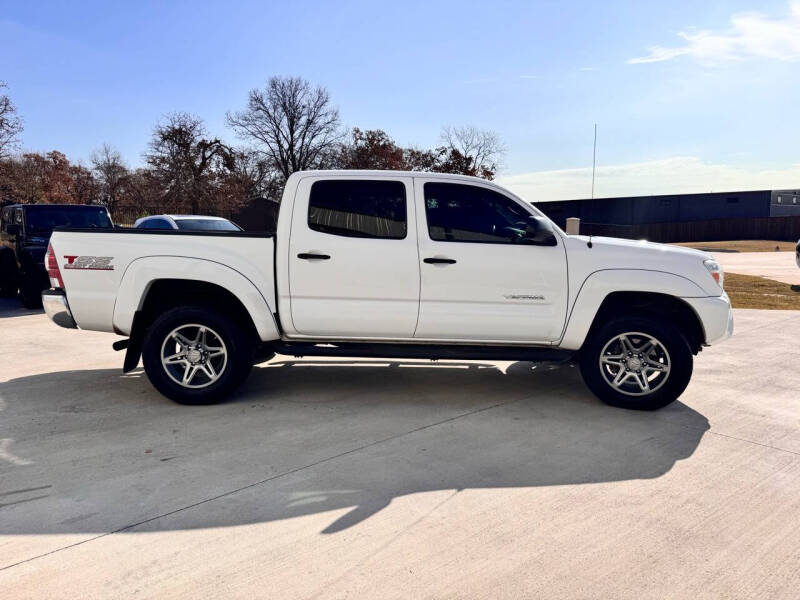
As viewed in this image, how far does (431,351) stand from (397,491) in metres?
1.75

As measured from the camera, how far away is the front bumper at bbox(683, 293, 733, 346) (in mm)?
5184

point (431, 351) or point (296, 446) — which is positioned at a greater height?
point (431, 351)

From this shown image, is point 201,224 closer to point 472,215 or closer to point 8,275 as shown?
point 8,275

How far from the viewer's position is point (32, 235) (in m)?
11.8

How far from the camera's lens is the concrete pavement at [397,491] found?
283 cm

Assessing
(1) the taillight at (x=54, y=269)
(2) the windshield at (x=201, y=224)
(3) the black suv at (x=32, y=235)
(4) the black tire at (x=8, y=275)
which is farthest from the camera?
(2) the windshield at (x=201, y=224)

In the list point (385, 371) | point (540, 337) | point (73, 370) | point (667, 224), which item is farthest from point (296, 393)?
point (667, 224)

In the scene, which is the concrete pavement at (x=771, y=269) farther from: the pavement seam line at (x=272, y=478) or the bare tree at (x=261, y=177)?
the bare tree at (x=261, y=177)

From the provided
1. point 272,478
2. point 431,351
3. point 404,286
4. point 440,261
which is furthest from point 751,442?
point 272,478

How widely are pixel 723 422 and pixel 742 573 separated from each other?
2418 mm

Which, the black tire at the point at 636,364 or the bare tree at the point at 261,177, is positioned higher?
the bare tree at the point at 261,177

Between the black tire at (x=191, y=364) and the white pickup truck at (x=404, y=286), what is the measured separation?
0.04ft

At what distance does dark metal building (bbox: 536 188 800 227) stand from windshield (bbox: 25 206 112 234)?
42668mm

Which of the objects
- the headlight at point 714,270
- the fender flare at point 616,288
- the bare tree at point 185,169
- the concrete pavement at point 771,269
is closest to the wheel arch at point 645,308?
the fender flare at point 616,288
